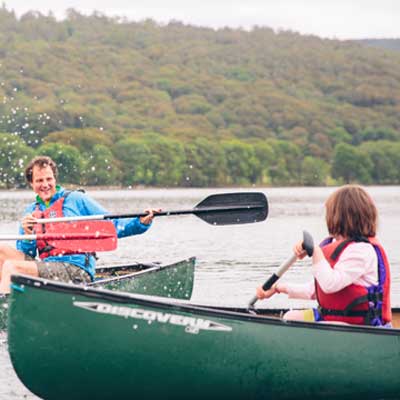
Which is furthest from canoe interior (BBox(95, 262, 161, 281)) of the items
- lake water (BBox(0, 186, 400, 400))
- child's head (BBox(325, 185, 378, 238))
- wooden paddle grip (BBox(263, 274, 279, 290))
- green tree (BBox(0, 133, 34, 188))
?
green tree (BBox(0, 133, 34, 188))

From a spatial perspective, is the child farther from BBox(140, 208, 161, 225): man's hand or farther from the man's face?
the man's face

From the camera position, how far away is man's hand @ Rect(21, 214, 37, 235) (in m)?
8.42

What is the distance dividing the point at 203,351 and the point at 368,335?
1.09 m

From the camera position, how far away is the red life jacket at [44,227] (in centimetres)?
844

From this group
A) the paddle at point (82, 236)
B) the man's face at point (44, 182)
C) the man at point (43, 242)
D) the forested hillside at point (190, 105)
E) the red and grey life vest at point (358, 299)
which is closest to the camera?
the red and grey life vest at point (358, 299)

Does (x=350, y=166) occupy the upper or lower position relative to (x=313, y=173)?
upper

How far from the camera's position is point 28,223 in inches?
333

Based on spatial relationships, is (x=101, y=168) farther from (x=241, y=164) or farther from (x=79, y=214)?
(x=79, y=214)

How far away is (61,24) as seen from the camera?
148875 millimetres

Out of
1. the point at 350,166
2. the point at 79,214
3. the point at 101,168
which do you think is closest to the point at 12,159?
the point at 101,168

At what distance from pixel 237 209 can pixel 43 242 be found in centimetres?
170

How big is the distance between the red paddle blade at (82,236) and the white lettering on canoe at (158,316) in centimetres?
195

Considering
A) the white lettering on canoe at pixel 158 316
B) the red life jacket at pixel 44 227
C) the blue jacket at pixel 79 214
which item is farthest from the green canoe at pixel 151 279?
the white lettering on canoe at pixel 158 316

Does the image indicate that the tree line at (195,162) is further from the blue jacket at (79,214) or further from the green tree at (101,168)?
the blue jacket at (79,214)
